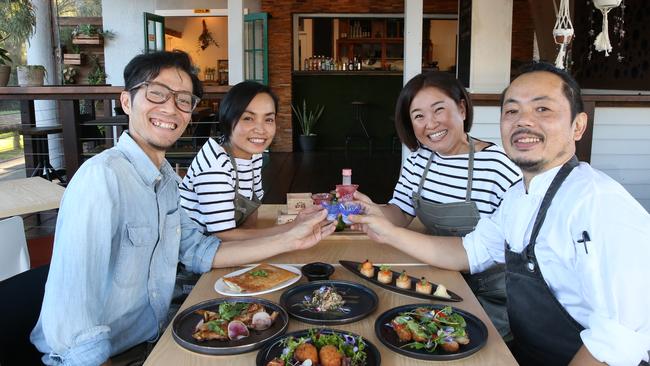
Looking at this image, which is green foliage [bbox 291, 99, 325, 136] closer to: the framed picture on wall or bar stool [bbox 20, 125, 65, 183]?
the framed picture on wall

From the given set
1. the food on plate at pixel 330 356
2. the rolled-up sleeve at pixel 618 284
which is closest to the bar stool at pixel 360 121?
the rolled-up sleeve at pixel 618 284

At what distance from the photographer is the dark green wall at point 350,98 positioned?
10.3 meters

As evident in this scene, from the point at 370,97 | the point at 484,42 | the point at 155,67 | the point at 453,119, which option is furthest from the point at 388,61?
the point at 155,67

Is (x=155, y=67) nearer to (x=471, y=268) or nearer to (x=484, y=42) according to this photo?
(x=471, y=268)

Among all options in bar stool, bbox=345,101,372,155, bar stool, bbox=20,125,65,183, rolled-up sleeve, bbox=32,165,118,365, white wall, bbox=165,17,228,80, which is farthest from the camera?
white wall, bbox=165,17,228,80

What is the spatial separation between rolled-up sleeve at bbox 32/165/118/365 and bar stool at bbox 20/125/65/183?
466 centimetres

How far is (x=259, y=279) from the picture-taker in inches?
64.7

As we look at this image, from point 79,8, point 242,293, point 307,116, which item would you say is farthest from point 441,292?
point 79,8

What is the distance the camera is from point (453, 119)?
220 cm

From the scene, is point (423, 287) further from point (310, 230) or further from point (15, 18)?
point (15, 18)

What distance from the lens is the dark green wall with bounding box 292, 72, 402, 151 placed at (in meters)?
10.3

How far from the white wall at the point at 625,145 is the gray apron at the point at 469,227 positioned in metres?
3.11

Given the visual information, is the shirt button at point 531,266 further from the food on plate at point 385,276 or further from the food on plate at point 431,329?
the food on plate at point 385,276

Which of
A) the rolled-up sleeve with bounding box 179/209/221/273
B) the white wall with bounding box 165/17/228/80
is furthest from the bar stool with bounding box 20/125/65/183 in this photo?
the white wall with bounding box 165/17/228/80
